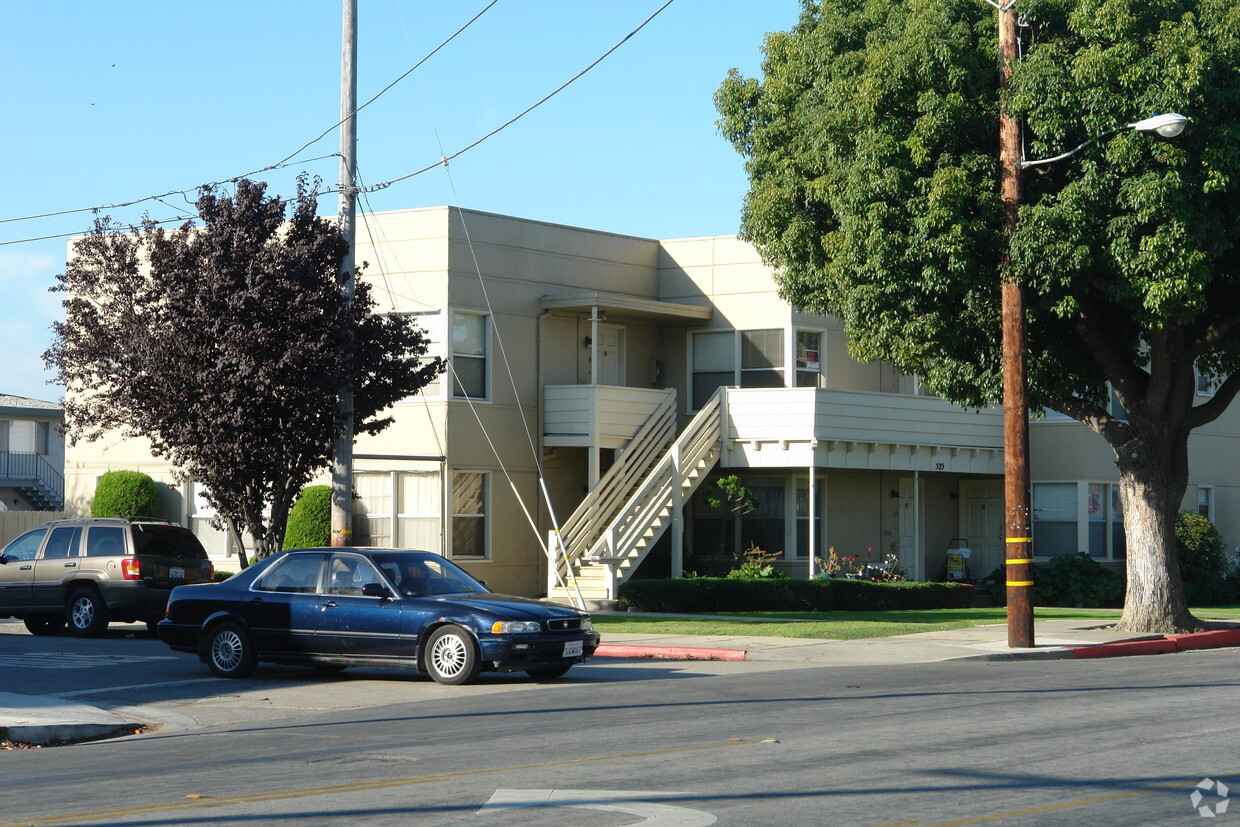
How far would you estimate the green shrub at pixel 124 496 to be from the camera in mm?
32375

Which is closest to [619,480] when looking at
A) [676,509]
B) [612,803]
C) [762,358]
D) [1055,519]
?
[676,509]

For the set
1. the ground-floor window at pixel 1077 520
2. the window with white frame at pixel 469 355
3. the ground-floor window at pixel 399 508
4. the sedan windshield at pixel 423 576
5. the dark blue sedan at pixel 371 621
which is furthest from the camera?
the ground-floor window at pixel 1077 520

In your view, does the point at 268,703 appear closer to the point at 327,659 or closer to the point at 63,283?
the point at 327,659

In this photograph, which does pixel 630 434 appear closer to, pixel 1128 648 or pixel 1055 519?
pixel 1055 519

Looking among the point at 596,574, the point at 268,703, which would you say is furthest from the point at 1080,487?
the point at 268,703

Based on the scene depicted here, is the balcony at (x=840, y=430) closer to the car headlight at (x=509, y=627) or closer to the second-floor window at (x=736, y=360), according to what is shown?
the second-floor window at (x=736, y=360)

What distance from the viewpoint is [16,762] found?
11.0m

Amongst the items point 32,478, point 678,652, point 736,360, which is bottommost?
point 678,652

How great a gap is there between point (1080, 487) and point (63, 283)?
22.1m

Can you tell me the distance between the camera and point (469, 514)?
94.8 ft

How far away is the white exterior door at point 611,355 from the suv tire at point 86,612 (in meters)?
12.1

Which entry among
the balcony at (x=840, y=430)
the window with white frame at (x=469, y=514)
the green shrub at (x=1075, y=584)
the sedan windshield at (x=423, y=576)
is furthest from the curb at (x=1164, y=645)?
the window with white frame at (x=469, y=514)

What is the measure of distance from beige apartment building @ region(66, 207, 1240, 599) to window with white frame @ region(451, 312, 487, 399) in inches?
2.0

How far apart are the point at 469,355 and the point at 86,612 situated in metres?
9.10
